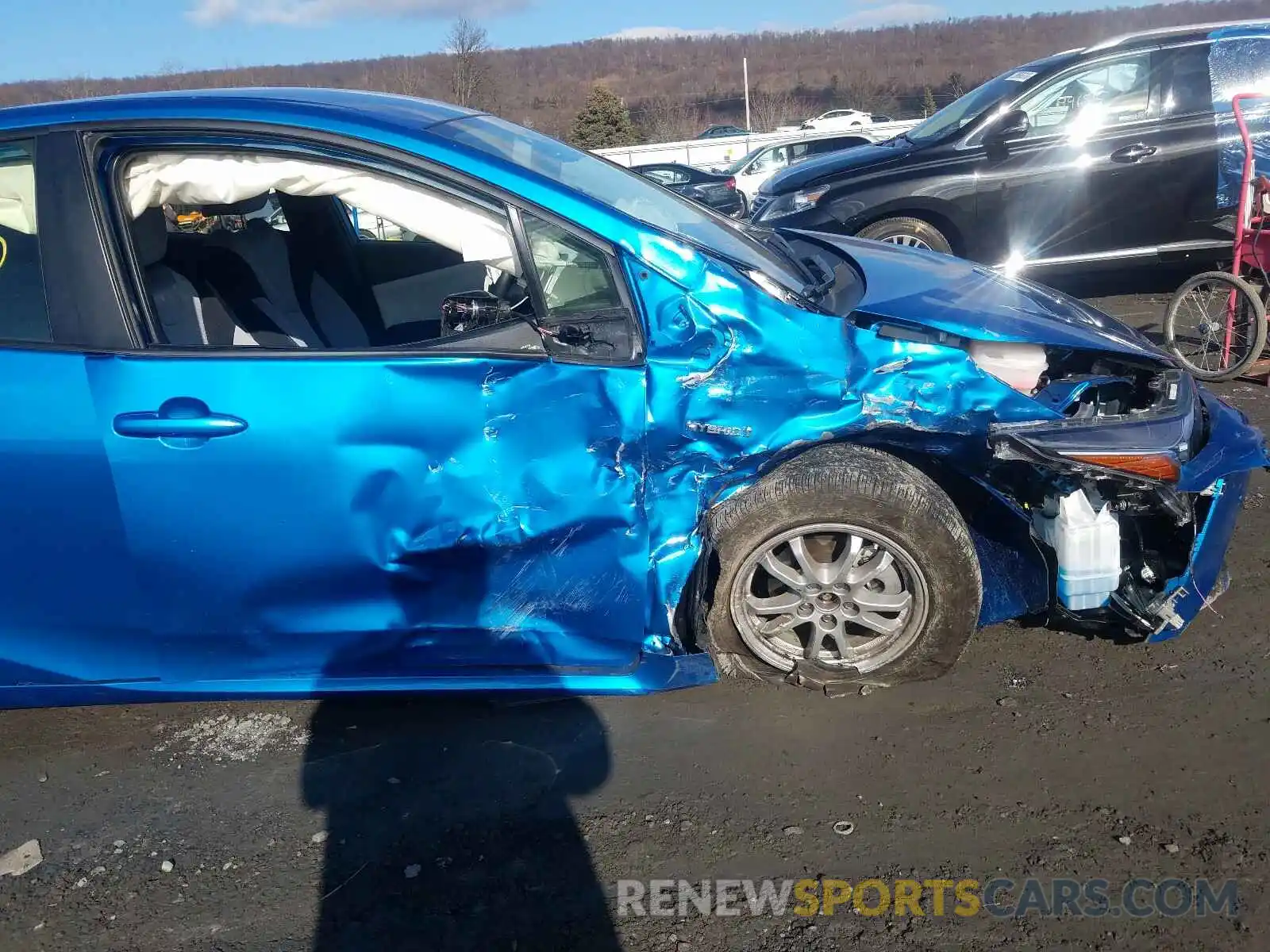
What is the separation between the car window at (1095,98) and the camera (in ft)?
22.8

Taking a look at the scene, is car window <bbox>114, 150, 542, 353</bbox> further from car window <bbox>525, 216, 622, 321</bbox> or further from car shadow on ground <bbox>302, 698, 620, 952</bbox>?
car shadow on ground <bbox>302, 698, 620, 952</bbox>

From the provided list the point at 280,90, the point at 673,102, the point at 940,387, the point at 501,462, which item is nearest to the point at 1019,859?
the point at 940,387

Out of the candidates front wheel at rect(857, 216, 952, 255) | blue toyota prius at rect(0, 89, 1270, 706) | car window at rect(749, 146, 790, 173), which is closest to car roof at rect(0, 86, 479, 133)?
blue toyota prius at rect(0, 89, 1270, 706)

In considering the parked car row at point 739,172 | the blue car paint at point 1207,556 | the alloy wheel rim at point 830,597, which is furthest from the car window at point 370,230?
the parked car row at point 739,172

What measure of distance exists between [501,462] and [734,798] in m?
1.07

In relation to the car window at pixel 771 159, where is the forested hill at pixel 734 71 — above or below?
above

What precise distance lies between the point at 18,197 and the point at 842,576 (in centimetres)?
247

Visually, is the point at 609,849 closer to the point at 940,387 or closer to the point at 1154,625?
the point at 940,387

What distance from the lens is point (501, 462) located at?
8.59ft

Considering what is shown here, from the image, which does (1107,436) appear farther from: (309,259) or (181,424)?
(309,259)

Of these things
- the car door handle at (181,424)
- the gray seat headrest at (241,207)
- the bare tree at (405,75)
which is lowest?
the car door handle at (181,424)

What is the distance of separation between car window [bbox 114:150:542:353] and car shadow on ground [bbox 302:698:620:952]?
1154 mm

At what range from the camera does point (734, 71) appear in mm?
99312

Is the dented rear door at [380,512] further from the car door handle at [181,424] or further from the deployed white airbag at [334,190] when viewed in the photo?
the deployed white airbag at [334,190]
